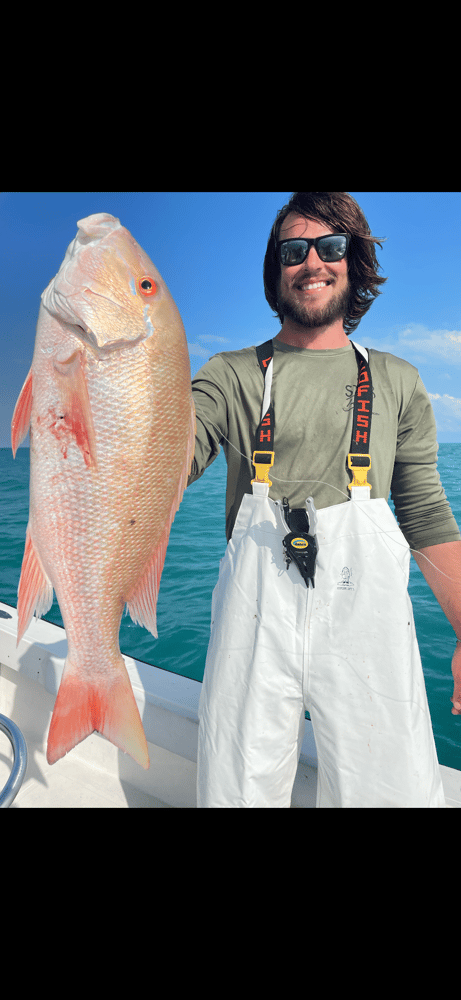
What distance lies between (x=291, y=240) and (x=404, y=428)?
736mm

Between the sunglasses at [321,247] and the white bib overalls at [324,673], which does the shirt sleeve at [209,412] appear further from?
the sunglasses at [321,247]

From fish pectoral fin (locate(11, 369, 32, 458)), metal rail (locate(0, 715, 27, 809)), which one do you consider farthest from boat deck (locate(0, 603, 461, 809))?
fish pectoral fin (locate(11, 369, 32, 458))

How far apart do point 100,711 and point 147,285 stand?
0.91 metres

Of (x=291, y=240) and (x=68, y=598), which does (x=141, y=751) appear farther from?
(x=291, y=240)

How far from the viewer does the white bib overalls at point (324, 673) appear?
1.38 meters

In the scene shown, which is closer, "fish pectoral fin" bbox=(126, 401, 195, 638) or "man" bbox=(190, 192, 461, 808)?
"fish pectoral fin" bbox=(126, 401, 195, 638)

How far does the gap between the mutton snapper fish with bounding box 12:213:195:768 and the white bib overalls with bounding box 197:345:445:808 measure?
18.7 inches

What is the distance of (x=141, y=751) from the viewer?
102 centimetres

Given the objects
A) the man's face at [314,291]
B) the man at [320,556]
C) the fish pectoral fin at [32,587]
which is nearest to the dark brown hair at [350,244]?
the man at [320,556]

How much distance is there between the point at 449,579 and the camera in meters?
1.66

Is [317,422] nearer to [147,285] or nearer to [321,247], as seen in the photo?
[321,247]

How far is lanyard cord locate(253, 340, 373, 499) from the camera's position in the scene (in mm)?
1490

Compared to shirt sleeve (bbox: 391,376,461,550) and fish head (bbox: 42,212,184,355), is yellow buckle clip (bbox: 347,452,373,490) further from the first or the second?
fish head (bbox: 42,212,184,355)

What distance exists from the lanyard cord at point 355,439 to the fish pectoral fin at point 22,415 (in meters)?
0.72
